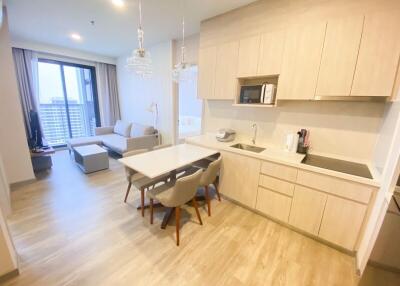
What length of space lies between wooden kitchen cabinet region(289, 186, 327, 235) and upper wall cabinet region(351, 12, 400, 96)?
3.68 feet

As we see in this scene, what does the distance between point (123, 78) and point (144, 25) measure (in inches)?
114

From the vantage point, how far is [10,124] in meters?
2.81

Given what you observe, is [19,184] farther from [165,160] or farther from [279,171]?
[279,171]

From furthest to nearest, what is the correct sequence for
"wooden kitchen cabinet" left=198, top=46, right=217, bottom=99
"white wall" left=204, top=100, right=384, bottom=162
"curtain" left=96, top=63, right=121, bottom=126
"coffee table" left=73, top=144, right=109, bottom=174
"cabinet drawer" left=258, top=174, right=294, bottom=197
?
"curtain" left=96, top=63, right=121, bottom=126
"coffee table" left=73, top=144, right=109, bottom=174
"wooden kitchen cabinet" left=198, top=46, right=217, bottom=99
"cabinet drawer" left=258, top=174, right=294, bottom=197
"white wall" left=204, top=100, right=384, bottom=162

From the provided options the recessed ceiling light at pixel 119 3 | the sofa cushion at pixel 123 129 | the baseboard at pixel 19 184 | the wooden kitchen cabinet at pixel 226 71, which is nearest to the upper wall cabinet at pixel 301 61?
the wooden kitchen cabinet at pixel 226 71

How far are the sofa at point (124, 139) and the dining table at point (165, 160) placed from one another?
1.83 m

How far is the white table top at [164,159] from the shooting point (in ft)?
5.92

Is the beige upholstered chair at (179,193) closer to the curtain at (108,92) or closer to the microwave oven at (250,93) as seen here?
the microwave oven at (250,93)

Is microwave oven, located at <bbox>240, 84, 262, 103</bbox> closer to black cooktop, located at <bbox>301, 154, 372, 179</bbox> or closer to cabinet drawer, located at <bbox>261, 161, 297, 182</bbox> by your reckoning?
cabinet drawer, located at <bbox>261, 161, 297, 182</bbox>

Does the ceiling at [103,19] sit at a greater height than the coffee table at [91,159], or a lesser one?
greater

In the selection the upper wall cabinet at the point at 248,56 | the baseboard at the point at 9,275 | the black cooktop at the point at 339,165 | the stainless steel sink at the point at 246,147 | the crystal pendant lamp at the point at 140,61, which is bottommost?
the baseboard at the point at 9,275

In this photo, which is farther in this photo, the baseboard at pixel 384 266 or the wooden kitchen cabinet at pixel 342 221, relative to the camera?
the wooden kitchen cabinet at pixel 342 221

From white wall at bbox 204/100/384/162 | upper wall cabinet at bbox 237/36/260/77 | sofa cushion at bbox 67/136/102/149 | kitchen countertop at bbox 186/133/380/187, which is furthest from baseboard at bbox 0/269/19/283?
sofa cushion at bbox 67/136/102/149

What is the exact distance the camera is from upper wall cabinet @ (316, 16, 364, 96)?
5.40 feet
